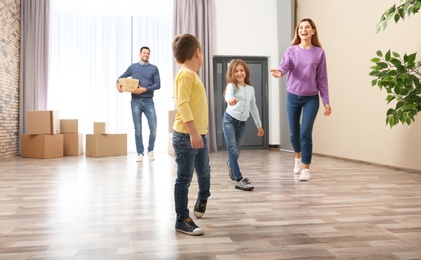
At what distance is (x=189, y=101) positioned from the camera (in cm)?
151

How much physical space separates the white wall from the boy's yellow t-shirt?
8.27ft

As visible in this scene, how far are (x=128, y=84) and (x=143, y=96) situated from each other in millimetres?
236

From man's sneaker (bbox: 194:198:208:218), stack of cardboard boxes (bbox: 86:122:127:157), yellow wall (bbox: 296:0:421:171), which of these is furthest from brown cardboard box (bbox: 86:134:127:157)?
man's sneaker (bbox: 194:198:208:218)

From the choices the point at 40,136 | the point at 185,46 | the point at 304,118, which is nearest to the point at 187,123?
the point at 185,46

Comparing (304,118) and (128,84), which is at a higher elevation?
(128,84)

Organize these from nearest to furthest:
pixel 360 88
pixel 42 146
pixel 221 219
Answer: pixel 221 219 < pixel 360 88 < pixel 42 146

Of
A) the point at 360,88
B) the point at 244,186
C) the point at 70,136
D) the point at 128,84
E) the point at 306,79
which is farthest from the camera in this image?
the point at 70,136

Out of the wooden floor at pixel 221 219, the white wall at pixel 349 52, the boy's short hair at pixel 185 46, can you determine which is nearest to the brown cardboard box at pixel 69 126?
the wooden floor at pixel 221 219

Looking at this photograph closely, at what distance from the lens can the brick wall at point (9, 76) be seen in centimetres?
508

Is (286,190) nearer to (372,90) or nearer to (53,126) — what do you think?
(372,90)

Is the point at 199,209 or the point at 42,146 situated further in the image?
the point at 42,146

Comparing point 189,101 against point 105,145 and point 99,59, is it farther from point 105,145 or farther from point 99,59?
point 99,59

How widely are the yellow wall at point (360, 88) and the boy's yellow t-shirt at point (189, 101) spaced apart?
252 cm

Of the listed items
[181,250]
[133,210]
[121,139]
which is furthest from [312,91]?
[121,139]
